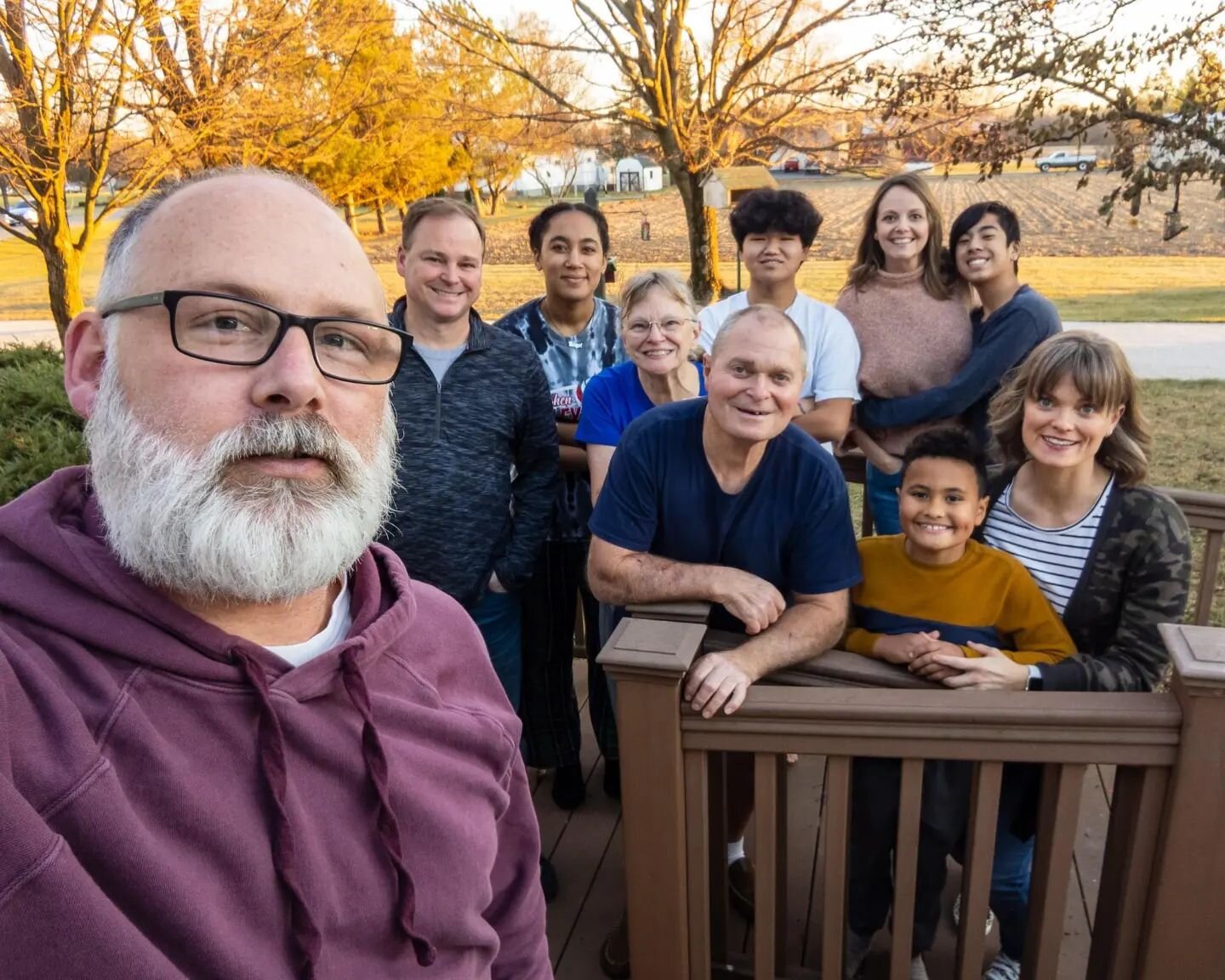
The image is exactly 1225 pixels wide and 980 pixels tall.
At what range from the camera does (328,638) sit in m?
1.08

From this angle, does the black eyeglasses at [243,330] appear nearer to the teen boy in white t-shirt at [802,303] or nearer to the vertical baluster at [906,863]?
the vertical baluster at [906,863]

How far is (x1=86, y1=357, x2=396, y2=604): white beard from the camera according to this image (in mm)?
901

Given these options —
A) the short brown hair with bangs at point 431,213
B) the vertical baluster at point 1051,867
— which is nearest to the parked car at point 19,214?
the short brown hair with bangs at point 431,213

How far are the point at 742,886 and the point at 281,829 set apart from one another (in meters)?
1.68

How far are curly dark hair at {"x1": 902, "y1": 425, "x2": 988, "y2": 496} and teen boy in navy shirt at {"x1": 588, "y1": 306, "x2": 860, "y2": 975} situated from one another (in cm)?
24

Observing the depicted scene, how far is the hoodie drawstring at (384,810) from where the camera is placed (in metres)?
0.96

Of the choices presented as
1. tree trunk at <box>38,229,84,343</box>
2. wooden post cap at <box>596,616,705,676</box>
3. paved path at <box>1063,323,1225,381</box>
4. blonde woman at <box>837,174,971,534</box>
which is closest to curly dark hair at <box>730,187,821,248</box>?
blonde woman at <box>837,174,971,534</box>

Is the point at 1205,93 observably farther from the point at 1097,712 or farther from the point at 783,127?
the point at 783,127

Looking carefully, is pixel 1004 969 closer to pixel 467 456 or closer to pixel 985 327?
pixel 467 456

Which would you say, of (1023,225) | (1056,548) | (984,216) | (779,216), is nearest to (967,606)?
(1056,548)

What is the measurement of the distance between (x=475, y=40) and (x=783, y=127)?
3.19 meters

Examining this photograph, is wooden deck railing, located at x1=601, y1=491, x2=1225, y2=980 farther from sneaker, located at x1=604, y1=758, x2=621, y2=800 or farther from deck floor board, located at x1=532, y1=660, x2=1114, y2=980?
sneaker, located at x1=604, y1=758, x2=621, y2=800

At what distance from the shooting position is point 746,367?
5.92 ft

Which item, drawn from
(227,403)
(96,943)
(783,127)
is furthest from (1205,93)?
(783,127)
